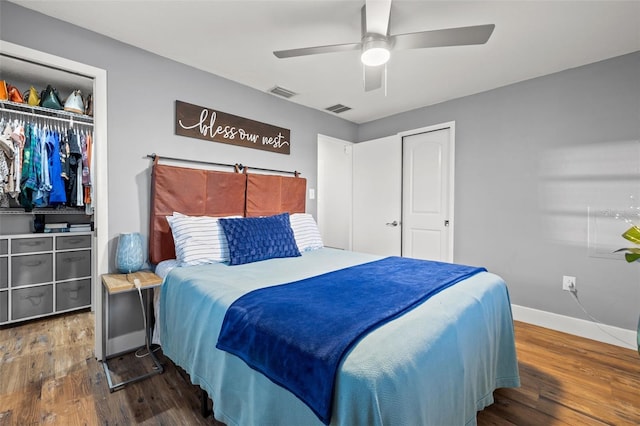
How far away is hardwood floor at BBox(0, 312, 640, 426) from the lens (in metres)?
1.60

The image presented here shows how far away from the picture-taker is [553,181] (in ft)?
9.20

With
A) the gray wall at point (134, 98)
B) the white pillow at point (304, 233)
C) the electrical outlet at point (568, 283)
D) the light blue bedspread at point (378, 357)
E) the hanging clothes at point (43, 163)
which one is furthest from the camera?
the white pillow at point (304, 233)

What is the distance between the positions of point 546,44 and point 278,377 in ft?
9.77

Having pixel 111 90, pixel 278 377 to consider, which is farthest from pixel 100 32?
pixel 278 377

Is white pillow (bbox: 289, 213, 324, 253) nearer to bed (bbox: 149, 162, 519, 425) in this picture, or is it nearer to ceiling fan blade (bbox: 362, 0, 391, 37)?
bed (bbox: 149, 162, 519, 425)

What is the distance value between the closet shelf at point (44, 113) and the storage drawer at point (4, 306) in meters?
1.69

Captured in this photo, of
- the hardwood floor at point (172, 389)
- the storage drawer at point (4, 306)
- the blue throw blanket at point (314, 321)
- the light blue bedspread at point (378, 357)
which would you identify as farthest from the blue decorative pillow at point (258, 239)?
the storage drawer at point (4, 306)

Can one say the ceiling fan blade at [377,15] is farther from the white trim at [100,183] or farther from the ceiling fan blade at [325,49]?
the white trim at [100,183]

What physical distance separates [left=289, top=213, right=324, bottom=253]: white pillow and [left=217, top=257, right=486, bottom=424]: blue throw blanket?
1.06 m

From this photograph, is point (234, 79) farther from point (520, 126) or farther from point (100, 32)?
point (520, 126)

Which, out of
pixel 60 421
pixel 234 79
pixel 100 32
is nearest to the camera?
pixel 60 421

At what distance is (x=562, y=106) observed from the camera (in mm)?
2760

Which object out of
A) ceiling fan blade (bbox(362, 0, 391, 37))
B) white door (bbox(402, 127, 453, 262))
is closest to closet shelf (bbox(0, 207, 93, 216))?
ceiling fan blade (bbox(362, 0, 391, 37))

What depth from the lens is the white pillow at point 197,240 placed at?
2129 mm
